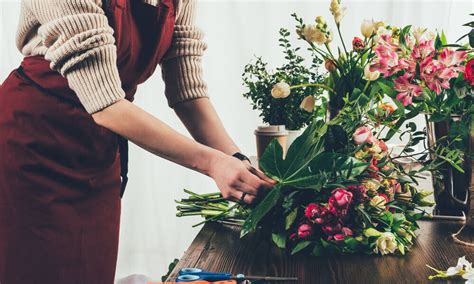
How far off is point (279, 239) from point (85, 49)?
0.53 m

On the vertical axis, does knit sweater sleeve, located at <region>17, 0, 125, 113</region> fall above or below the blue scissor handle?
above

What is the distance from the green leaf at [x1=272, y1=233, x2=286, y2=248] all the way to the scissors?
15 cm

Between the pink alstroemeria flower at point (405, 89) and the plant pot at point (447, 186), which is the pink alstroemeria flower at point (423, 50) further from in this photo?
the plant pot at point (447, 186)

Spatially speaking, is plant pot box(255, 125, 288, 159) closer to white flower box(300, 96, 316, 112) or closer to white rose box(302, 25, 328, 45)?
white flower box(300, 96, 316, 112)

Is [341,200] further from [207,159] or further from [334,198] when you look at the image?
[207,159]

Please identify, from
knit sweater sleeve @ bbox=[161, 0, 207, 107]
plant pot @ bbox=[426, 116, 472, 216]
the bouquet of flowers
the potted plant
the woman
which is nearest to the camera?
the bouquet of flowers

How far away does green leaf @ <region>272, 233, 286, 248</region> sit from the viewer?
122 cm

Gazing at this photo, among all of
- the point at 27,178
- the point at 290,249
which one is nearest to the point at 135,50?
the point at 27,178

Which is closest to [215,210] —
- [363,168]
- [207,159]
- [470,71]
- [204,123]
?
[207,159]

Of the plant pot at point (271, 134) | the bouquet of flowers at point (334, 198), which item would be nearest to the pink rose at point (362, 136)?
the bouquet of flowers at point (334, 198)

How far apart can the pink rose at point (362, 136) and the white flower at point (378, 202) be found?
11 centimetres

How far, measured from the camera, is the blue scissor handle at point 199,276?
3.42 feet

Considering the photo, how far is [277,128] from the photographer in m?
1.76

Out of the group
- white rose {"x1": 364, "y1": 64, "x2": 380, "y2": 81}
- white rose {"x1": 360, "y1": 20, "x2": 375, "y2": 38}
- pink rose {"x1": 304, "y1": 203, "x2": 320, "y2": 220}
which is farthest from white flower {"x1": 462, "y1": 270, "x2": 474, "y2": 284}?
white rose {"x1": 360, "y1": 20, "x2": 375, "y2": 38}
